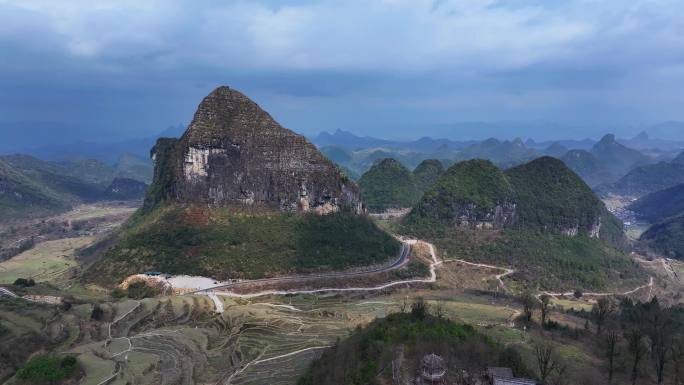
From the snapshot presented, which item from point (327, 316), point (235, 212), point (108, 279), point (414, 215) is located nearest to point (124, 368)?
point (327, 316)

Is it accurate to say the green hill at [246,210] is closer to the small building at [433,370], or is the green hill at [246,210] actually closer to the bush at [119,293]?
the bush at [119,293]

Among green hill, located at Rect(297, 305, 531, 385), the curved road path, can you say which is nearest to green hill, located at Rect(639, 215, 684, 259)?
the curved road path

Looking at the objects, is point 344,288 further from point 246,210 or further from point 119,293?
point 119,293

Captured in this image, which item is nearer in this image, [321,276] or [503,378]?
[503,378]

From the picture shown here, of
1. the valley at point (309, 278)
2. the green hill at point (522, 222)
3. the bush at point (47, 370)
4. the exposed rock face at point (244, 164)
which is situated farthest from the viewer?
the green hill at point (522, 222)

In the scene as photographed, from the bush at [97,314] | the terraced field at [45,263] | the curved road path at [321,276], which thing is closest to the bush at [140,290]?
the curved road path at [321,276]

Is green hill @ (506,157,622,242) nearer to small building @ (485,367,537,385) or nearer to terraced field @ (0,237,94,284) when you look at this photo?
small building @ (485,367,537,385)

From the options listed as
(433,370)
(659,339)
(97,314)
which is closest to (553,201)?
(659,339)
